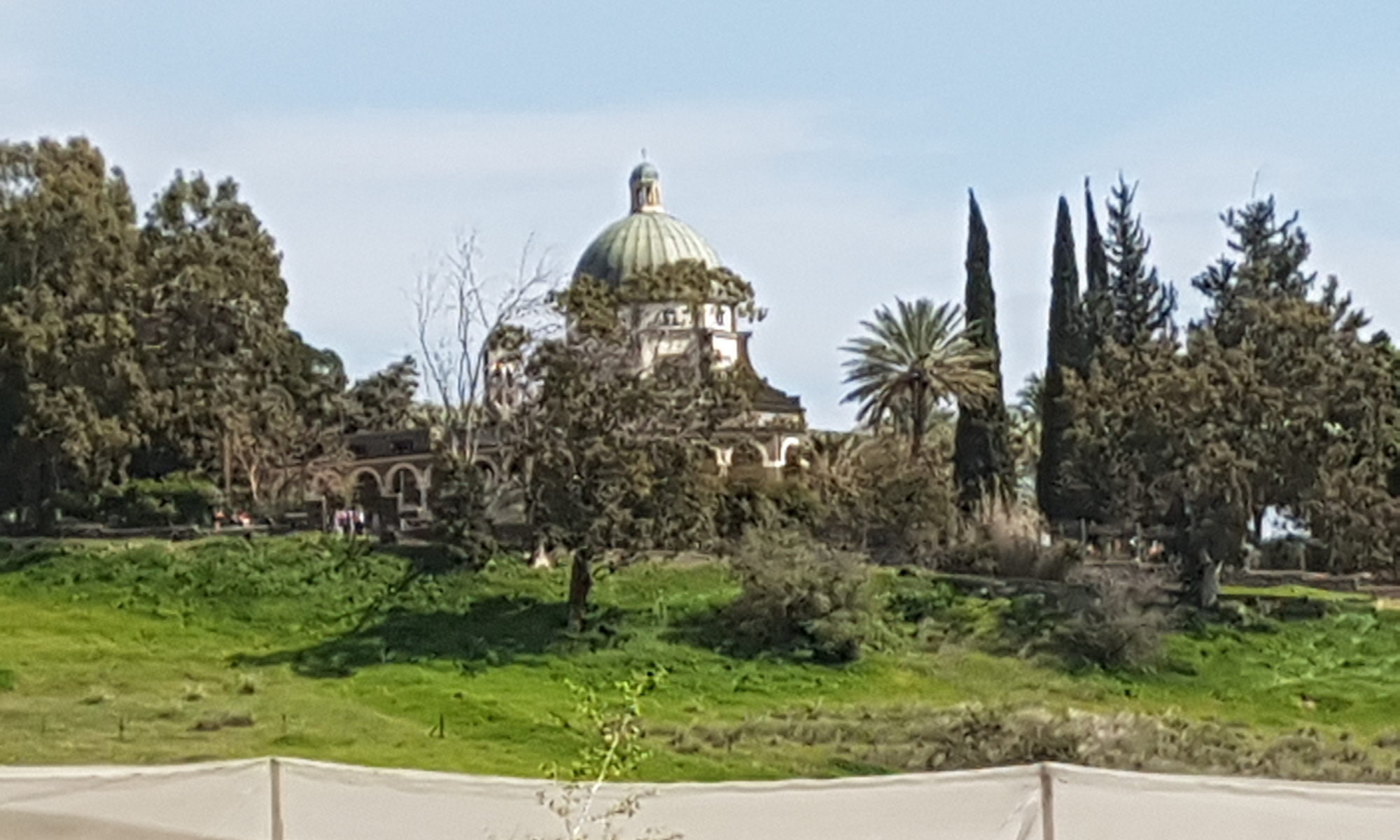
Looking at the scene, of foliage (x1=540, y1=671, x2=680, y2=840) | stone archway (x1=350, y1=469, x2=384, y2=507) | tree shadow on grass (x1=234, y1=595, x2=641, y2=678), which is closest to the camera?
foliage (x1=540, y1=671, x2=680, y2=840)

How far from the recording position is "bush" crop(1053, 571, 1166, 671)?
3878cm

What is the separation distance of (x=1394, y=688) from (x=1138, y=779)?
29.2m

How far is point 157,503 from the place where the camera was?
50.2 metres

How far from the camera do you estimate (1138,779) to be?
980cm

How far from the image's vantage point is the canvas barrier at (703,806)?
9.84 m

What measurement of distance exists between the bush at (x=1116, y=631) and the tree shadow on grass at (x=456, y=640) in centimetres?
901

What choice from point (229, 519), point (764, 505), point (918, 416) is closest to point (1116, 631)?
point (764, 505)

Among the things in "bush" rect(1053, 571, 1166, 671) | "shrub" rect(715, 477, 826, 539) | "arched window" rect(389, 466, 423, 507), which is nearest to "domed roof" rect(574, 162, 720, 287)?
"arched window" rect(389, 466, 423, 507)

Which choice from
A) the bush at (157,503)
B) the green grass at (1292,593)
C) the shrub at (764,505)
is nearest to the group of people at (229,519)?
the bush at (157,503)

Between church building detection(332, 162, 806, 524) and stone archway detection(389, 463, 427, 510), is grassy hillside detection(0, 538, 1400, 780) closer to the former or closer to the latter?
church building detection(332, 162, 806, 524)

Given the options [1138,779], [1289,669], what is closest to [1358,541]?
[1289,669]

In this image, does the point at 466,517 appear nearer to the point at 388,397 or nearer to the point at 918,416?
the point at 918,416

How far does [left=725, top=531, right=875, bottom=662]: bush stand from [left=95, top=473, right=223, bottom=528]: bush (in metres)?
16.5

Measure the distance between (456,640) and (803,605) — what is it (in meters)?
6.68
